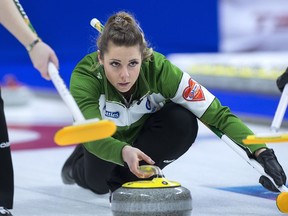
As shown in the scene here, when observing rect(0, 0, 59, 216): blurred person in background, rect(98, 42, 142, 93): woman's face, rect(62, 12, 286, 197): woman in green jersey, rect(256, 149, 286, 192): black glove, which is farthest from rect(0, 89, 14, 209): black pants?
rect(256, 149, 286, 192): black glove

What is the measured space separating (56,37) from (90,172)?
4.19m

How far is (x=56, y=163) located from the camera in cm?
348

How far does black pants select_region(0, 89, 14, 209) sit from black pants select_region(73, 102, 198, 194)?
1.36 ft

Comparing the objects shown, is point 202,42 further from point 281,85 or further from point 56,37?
point 281,85

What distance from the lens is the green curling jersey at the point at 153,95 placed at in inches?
92.6

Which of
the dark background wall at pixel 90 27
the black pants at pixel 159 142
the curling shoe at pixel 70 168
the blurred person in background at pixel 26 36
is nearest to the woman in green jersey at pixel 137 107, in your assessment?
the black pants at pixel 159 142

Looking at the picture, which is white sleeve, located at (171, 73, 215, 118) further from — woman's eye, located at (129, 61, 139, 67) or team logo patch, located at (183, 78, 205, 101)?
woman's eye, located at (129, 61, 139, 67)

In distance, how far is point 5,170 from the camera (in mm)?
2268

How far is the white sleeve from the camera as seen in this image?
7.95 ft

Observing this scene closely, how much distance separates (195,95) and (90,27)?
4.05 meters

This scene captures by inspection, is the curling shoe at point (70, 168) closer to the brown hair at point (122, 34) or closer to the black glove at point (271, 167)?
the brown hair at point (122, 34)

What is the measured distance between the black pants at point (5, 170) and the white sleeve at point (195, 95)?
56cm

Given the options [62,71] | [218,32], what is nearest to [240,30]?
[218,32]

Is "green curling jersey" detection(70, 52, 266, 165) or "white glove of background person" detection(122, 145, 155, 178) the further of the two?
"green curling jersey" detection(70, 52, 266, 165)
